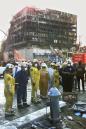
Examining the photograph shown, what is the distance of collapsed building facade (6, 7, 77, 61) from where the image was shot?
10769 cm

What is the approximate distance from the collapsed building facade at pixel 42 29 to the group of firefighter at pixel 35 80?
273 feet

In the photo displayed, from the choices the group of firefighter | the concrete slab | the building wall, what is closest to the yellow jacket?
the group of firefighter

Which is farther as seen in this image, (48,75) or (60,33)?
(60,33)

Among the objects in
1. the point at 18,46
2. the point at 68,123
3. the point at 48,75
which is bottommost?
the point at 68,123

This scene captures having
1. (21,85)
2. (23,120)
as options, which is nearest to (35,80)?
(21,85)

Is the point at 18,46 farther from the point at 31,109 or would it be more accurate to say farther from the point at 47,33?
the point at 31,109

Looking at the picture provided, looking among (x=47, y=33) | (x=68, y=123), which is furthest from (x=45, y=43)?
(x=68, y=123)

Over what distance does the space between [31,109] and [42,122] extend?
2.66 m

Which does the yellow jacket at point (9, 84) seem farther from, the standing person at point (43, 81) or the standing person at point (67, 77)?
the standing person at point (67, 77)

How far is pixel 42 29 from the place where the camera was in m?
113

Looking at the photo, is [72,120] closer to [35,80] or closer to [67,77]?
[35,80]

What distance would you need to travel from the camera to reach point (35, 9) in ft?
367

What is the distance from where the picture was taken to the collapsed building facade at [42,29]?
353 feet

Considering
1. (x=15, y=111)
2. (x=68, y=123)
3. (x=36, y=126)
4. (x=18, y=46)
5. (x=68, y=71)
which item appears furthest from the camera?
(x=18, y=46)
